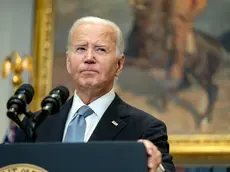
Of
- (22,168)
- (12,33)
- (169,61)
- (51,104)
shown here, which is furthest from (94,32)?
(12,33)

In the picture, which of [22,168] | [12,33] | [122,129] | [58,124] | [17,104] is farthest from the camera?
[12,33]

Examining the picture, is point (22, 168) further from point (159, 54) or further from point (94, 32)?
point (159, 54)

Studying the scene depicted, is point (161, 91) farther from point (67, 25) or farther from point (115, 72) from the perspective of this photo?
point (115, 72)

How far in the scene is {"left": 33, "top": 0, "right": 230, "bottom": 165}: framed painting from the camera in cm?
673

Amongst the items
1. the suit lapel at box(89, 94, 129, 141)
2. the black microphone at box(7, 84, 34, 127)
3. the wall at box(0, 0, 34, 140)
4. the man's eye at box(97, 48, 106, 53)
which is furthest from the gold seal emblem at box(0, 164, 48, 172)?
the wall at box(0, 0, 34, 140)

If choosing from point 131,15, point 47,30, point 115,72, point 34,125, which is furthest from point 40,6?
point 34,125

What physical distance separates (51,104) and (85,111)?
18.7 inches

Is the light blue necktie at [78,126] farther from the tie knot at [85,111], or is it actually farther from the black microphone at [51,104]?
the black microphone at [51,104]

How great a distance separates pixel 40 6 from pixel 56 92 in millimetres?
4526

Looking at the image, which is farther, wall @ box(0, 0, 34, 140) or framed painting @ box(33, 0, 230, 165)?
wall @ box(0, 0, 34, 140)

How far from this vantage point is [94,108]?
324cm

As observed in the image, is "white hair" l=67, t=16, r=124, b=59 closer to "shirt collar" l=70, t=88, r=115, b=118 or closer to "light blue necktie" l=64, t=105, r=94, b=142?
"shirt collar" l=70, t=88, r=115, b=118

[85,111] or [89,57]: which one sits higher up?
[89,57]

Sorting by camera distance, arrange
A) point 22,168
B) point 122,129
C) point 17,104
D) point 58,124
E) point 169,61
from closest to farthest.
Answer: point 22,168, point 17,104, point 122,129, point 58,124, point 169,61
